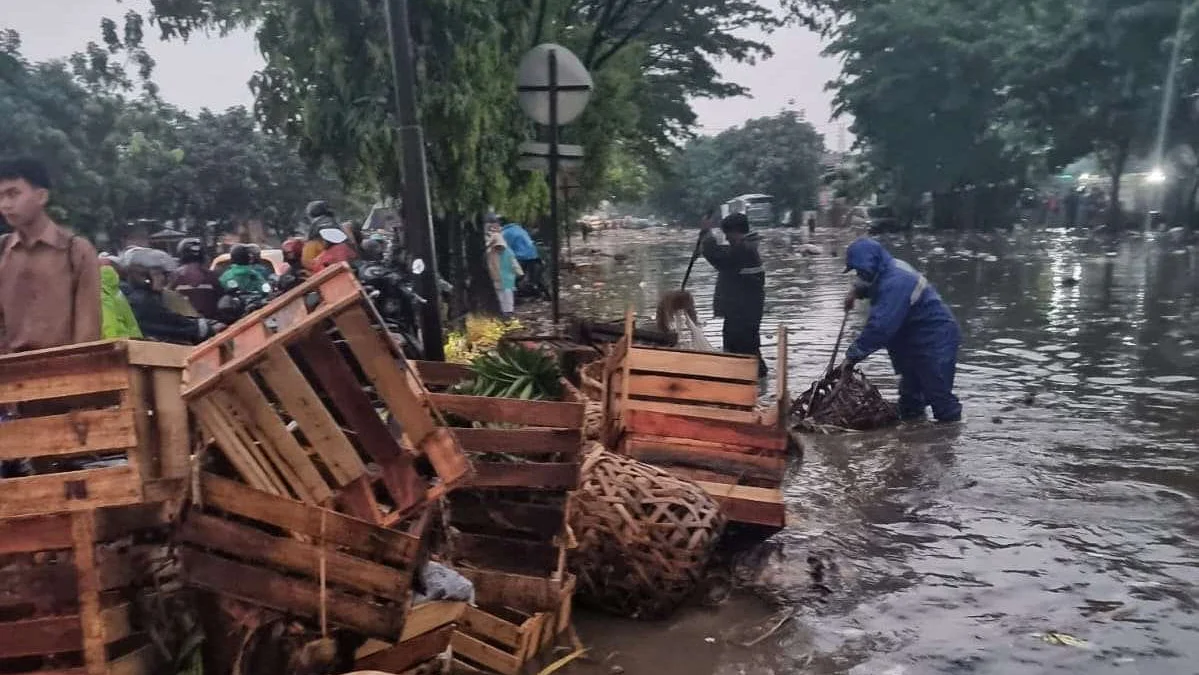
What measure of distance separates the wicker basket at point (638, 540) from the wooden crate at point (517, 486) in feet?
0.79

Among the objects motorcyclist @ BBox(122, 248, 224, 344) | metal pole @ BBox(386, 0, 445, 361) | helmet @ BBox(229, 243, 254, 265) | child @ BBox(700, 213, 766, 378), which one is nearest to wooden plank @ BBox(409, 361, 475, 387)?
metal pole @ BBox(386, 0, 445, 361)

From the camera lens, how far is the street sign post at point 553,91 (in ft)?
28.3

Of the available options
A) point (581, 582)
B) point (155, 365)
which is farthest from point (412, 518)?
point (581, 582)

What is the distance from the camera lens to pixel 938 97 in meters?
41.0

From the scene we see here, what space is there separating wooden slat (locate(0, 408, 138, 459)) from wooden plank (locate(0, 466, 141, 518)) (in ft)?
0.21

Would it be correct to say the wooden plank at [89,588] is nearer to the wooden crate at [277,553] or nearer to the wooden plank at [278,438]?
the wooden crate at [277,553]

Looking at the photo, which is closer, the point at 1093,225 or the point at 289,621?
the point at 289,621

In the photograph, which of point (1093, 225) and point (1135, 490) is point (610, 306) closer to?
point (1135, 490)

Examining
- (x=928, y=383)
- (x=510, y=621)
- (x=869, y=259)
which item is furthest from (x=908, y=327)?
(x=510, y=621)

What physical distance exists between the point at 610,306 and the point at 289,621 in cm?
1470

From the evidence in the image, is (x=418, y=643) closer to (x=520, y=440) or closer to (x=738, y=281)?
(x=520, y=440)

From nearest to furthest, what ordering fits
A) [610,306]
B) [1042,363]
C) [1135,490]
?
[1135,490] → [1042,363] → [610,306]

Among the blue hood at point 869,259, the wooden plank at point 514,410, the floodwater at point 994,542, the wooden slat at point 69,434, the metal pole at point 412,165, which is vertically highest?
the metal pole at point 412,165

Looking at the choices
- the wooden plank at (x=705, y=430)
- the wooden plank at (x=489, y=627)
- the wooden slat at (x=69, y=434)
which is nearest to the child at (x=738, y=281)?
the wooden plank at (x=705, y=430)
